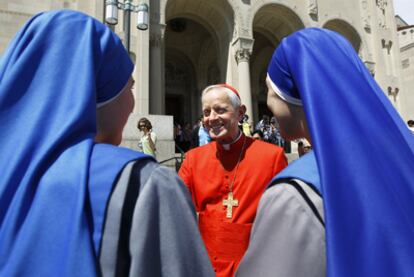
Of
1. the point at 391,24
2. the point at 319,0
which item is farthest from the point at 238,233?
the point at 391,24

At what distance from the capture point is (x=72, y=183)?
3.03 ft

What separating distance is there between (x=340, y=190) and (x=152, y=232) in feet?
1.92

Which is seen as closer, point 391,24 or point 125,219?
point 125,219

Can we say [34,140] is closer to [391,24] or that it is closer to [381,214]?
[381,214]

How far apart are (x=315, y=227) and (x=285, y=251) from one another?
0.40 feet

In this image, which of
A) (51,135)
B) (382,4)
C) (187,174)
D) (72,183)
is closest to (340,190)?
(72,183)

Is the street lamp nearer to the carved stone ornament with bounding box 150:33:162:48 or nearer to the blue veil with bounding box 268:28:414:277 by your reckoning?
the carved stone ornament with bounding box 150:33:162:48

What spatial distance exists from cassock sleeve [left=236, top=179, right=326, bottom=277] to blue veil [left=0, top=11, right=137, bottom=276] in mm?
528

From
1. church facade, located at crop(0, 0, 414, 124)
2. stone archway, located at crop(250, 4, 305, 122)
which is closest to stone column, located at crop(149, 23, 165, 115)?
church facade, located at crop(0, 0, 414, 124)

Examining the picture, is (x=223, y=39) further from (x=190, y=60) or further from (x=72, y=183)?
(x=72, y=183)

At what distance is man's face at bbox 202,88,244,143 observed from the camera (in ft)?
7.91

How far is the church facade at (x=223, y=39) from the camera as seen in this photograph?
11.1 meters

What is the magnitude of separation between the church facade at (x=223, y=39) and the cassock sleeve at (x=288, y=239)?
1005 cm

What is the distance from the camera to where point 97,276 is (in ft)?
2.81
